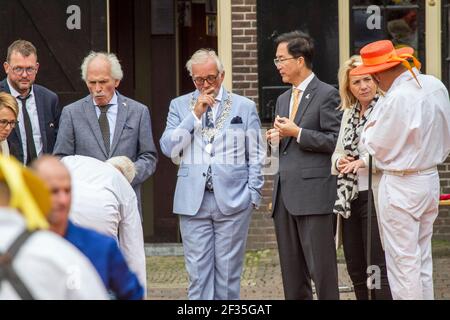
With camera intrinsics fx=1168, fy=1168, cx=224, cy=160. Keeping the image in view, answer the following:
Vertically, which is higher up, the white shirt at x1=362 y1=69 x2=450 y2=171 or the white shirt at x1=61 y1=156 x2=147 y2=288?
the white shirt at x1=362 y1=69 x2=450 y2=171

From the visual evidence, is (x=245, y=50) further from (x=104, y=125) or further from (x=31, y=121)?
(x=104, y=125)

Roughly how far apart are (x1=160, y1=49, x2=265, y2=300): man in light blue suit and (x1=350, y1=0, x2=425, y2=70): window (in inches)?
144

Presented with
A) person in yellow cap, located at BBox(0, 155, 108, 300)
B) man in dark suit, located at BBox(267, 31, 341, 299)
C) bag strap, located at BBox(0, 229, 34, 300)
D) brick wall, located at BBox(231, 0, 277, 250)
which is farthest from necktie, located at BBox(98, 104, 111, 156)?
bag strap, located at BBox(0, 229, 34, 300)

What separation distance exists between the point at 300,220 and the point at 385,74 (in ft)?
4.12

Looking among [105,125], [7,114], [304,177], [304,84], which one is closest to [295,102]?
[304,84]

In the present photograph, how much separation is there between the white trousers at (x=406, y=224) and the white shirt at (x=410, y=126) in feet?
0.39

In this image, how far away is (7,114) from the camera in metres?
8.19

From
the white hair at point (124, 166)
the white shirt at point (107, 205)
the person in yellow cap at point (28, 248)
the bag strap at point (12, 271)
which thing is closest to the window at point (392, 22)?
the white hair at point (124, 166)

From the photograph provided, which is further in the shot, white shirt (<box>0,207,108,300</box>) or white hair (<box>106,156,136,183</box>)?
white hair (<box>106,156,136,183</box>)

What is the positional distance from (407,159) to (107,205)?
7.74ft

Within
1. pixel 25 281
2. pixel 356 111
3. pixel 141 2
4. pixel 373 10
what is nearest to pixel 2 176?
pixel 25 281

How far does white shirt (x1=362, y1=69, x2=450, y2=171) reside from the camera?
763cm

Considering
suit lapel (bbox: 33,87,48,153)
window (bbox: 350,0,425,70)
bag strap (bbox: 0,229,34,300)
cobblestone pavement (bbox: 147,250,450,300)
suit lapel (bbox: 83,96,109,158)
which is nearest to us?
bag strap (bbox: 0,229,34,300)

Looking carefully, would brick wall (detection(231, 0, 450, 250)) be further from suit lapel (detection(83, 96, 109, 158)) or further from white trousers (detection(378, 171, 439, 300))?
white trousers (detection(378, 171, 439, 300))
